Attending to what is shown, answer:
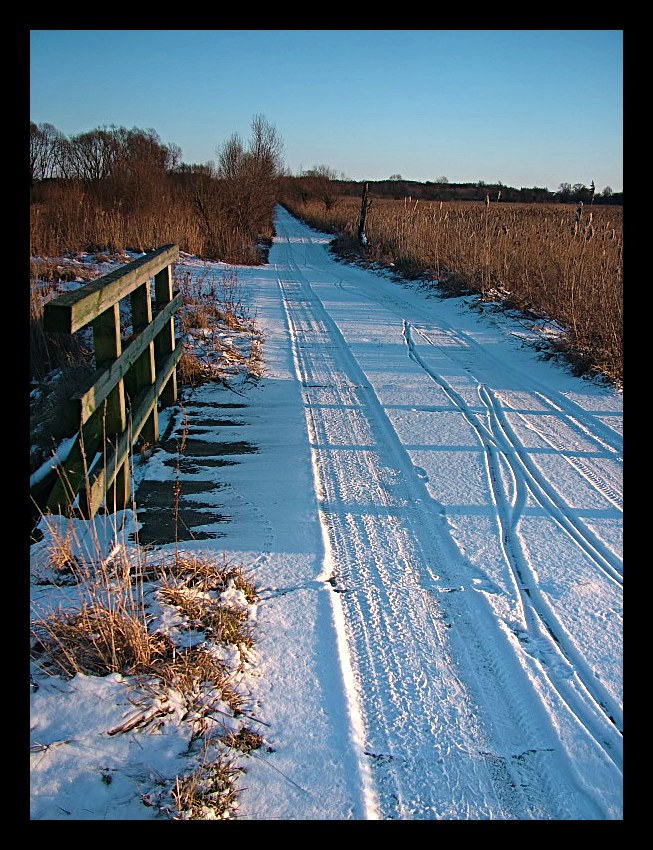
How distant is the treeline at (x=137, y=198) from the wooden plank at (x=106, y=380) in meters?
9.04

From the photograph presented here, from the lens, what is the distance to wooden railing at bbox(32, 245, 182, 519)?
10.4ft

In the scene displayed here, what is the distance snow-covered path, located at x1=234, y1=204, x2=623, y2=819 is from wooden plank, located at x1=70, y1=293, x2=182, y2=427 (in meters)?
1.48

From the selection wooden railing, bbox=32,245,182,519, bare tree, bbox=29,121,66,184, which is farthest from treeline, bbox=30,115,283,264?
wooden railing, bbox=32,245,182,519

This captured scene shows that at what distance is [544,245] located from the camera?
12320mm

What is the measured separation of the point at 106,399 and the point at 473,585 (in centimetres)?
238

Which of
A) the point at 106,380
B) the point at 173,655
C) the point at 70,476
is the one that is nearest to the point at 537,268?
the point at 106,380

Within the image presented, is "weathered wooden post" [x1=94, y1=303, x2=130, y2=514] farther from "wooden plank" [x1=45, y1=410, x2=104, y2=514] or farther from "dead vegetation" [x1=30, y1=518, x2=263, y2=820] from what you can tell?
"dead vegetation" [x1=30, y1=518, x2=263, y2=820]

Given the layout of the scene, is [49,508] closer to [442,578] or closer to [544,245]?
[442,578]

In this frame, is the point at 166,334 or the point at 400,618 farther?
the point at 166,334

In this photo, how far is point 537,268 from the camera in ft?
37.3

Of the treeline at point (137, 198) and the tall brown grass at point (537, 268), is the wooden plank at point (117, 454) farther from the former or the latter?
the treeline at point (137, 198)

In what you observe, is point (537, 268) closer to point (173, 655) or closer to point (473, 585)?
point (473, 585)

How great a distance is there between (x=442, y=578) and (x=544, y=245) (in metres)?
10.5

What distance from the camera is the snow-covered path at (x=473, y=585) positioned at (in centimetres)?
228
